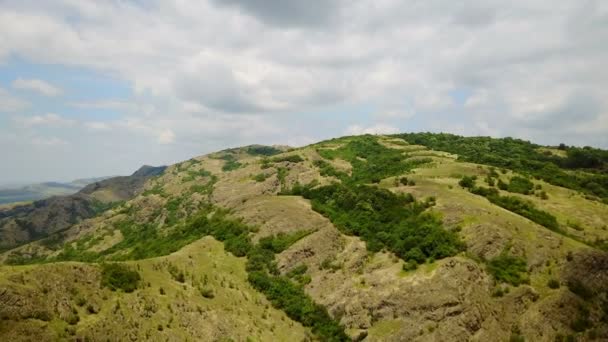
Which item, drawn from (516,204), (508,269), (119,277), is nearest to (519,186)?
(516,204)

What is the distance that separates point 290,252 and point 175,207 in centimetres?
6675

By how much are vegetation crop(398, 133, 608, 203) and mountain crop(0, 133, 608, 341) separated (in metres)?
3.35

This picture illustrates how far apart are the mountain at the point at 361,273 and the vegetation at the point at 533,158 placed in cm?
335

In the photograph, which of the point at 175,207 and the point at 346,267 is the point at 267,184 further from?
the point at 346,267

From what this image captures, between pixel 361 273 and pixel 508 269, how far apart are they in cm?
1568

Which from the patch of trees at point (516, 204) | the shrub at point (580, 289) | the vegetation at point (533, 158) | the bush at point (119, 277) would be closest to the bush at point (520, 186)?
the patch of trees at point (516, 204)

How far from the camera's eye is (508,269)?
146 ft

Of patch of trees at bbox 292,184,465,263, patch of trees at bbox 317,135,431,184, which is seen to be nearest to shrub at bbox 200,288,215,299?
patch of trees at bbox 292,184,465,263

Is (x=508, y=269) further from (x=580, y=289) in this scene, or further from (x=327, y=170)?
(x=327, y=170)

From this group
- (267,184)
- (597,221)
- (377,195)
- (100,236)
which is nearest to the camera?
(597,221)

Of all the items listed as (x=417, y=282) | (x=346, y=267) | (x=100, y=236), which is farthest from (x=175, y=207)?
(x=417, y=282)

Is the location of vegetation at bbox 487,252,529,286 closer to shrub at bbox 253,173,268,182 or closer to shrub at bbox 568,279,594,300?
shrub at bbox 568,279,594,300

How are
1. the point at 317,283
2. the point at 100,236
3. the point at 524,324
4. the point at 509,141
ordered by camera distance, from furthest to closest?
1. the point at 509,141
2. the point at 100,236
3. the point at 317,283
4. the point at 524,324

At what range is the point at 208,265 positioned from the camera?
50.4m
